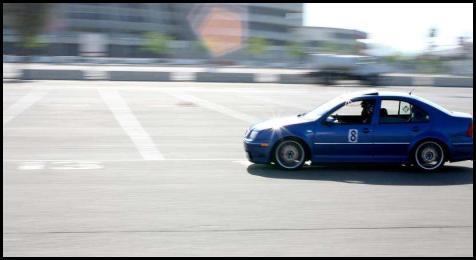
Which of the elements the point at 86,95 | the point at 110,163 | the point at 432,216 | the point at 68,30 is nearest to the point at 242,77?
the point at 86,95

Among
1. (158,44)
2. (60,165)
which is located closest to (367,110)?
(60,165)

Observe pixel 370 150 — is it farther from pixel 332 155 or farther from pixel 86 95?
pixel 86 95

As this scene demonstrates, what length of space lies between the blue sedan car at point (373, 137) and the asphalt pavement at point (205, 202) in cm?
26

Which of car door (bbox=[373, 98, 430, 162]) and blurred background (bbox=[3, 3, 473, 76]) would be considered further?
blurred background (bbox=[3, 3, 473, 76])

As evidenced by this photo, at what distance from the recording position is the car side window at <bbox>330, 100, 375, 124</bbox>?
10.4 metres

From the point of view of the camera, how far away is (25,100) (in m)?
24.1

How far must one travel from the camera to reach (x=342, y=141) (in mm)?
10180

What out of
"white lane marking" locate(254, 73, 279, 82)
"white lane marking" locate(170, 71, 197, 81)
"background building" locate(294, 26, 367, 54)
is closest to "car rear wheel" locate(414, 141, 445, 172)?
"white lane marking" locate(254, 73, 279, 82)

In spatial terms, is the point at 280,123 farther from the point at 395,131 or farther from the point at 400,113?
the point at 400,113

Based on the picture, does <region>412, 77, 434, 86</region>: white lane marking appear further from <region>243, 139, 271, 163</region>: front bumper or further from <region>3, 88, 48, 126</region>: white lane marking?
<region>243, 139, 271, 163</region>: front bumper

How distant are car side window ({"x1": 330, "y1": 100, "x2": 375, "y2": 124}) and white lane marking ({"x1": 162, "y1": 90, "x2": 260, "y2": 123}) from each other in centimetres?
823

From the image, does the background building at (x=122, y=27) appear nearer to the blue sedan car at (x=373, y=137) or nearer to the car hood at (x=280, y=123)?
the car hood at (x=280, y=123)

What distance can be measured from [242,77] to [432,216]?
3477cm

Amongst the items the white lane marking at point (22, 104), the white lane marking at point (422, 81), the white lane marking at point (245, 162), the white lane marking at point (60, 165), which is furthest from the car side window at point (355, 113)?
the white lane marking at point (422, 81)
